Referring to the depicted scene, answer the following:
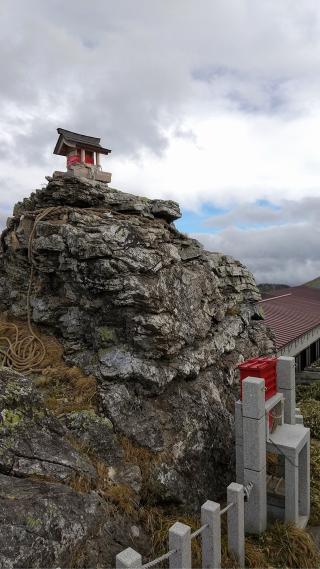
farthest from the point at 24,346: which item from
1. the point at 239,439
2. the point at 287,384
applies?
the point at 287,384

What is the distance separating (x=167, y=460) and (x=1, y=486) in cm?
410

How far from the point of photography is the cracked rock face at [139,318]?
9.09 m

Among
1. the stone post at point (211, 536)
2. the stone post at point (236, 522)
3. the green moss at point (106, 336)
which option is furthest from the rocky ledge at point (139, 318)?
the stone post at point (211, 536)

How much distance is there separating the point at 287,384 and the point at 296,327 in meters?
14.3

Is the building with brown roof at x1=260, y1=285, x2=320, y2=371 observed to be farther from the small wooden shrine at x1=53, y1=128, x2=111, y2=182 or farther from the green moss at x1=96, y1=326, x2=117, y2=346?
the small wooden shrine at x1=53, y1=128, x2=111, y2=182

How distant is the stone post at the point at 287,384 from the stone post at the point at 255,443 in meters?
1.88

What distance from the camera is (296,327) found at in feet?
76.6

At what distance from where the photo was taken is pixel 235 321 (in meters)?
14.0

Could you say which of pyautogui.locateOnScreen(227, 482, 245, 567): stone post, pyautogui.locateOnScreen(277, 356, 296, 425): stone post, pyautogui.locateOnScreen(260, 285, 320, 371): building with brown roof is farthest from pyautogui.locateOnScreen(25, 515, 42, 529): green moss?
pyautogui.locateOnScreen(260, 285, 320, 371): building with brown roof

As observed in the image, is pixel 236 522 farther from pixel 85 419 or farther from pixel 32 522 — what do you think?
pixel 32 522

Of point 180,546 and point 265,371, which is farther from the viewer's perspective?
point 265,371

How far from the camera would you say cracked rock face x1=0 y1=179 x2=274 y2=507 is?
29.8 ft

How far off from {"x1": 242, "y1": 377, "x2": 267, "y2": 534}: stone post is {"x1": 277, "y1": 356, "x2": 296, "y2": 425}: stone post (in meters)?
1.88

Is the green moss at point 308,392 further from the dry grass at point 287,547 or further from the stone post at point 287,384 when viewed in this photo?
the dry grass at point 287,547
